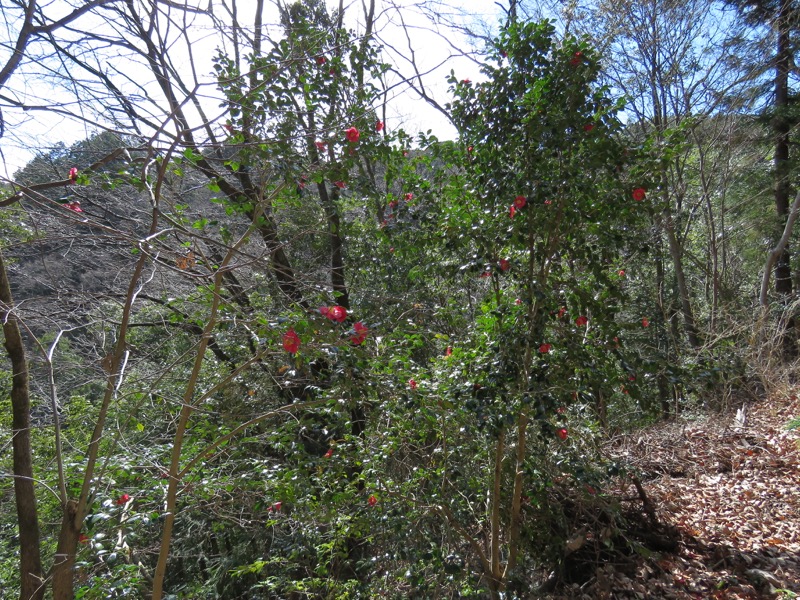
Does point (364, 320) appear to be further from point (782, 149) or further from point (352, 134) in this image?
point (782, 149)

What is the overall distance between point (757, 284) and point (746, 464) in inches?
285

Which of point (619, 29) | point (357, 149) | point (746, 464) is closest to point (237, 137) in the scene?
point (357, 149)

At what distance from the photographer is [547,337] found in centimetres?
237

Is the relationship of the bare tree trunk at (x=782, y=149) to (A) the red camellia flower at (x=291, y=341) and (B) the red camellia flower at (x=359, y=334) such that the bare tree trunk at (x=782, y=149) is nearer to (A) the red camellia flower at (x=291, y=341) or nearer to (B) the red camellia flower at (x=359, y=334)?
(B) the red camellia flower at (x=359, y=334)

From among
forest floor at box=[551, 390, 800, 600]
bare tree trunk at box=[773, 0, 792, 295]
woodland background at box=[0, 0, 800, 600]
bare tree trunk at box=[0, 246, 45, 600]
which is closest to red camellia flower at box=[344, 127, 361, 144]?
woodland background at box=[0, 0, 800, 600]

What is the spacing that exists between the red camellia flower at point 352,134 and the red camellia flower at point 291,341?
1.00m

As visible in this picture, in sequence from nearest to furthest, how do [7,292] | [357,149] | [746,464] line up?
1. [357,149]
2. [7,292]
3. [746,464]

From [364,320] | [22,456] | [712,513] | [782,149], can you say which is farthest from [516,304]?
[782,149]

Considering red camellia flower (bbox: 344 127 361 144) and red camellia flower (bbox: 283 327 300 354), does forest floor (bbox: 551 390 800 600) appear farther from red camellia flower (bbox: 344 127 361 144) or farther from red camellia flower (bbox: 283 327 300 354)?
red camellia flower (bbox: 344 127 361 144)

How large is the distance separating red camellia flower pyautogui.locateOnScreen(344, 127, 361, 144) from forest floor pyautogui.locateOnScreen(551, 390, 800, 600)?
2538 millimetres

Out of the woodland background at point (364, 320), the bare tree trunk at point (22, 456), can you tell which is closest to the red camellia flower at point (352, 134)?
the woodland background at point (364, 320)

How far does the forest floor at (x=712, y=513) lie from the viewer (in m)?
2.98

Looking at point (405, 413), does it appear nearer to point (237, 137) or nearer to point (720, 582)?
point (237, 137)

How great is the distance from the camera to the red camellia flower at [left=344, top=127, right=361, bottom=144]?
2.26 m
